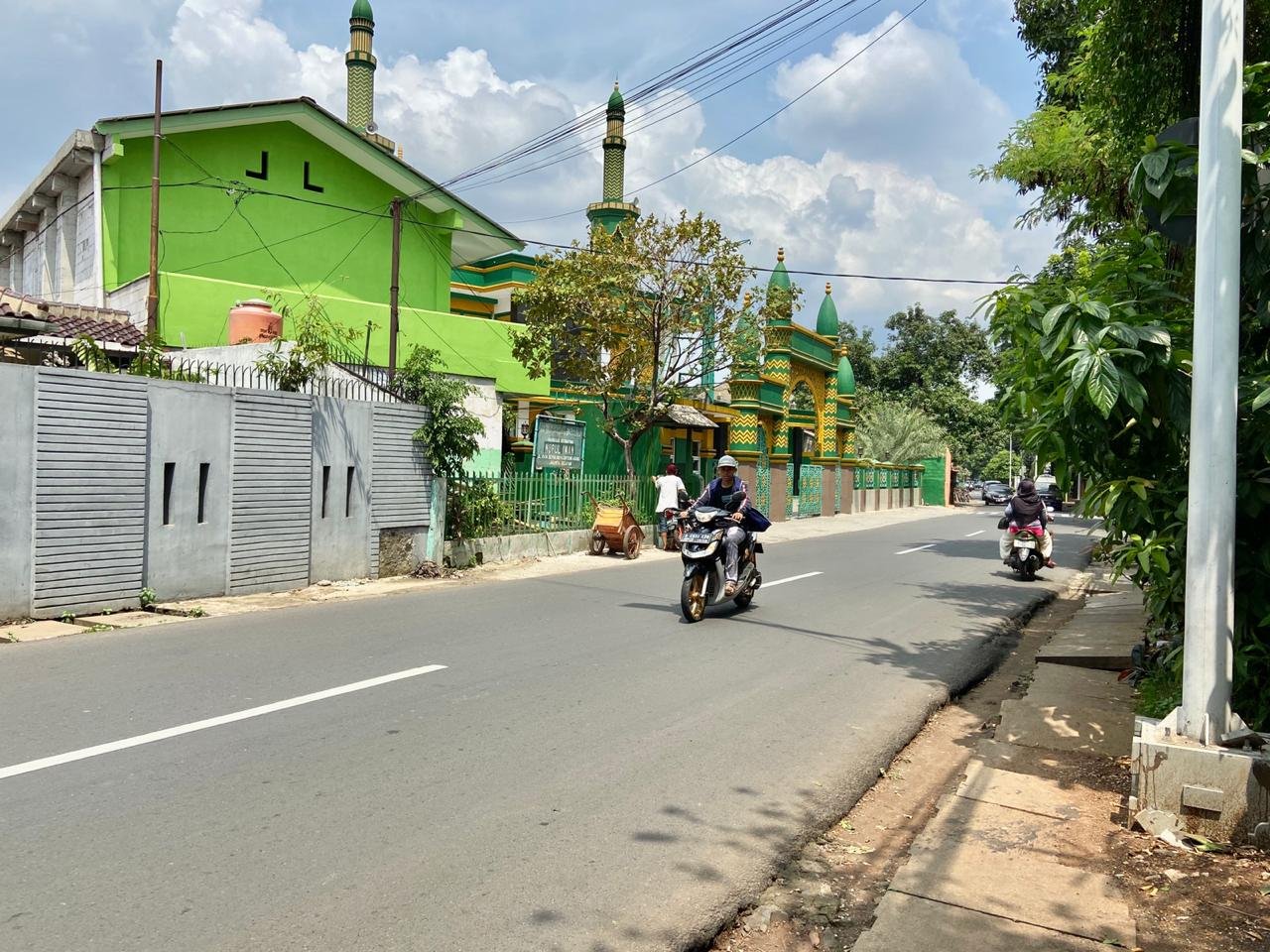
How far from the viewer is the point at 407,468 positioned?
43.4 feet

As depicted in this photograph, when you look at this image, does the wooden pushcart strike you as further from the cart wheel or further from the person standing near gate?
the person standing near gate

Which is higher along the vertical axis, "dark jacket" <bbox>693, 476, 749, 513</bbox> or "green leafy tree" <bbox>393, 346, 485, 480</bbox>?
"green leafy tree" <bbox>393, 346, 485, 480</bbox>

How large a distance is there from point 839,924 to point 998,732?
9.16 feet

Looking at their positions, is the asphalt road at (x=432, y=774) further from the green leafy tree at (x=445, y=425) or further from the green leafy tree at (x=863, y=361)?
the green leafy tree at (x=863, y=361)

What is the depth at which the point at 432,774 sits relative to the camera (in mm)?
4625

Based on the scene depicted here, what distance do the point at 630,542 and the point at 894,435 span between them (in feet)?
113

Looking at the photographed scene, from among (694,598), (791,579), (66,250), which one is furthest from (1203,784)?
(66,250)

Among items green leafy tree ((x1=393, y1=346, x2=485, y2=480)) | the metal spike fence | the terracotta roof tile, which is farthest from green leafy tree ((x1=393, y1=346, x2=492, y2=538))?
the terracotta roof tile

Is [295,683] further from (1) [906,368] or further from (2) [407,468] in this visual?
(1) [906,368]

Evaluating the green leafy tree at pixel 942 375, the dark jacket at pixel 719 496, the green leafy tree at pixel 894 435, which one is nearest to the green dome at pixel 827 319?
the green leafy tree at pixel 894 435

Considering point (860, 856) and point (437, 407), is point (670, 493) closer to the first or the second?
point (437, 407)

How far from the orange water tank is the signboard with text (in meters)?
4.98

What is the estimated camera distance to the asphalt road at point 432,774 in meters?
3.25

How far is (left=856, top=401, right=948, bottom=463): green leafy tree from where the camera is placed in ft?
159
